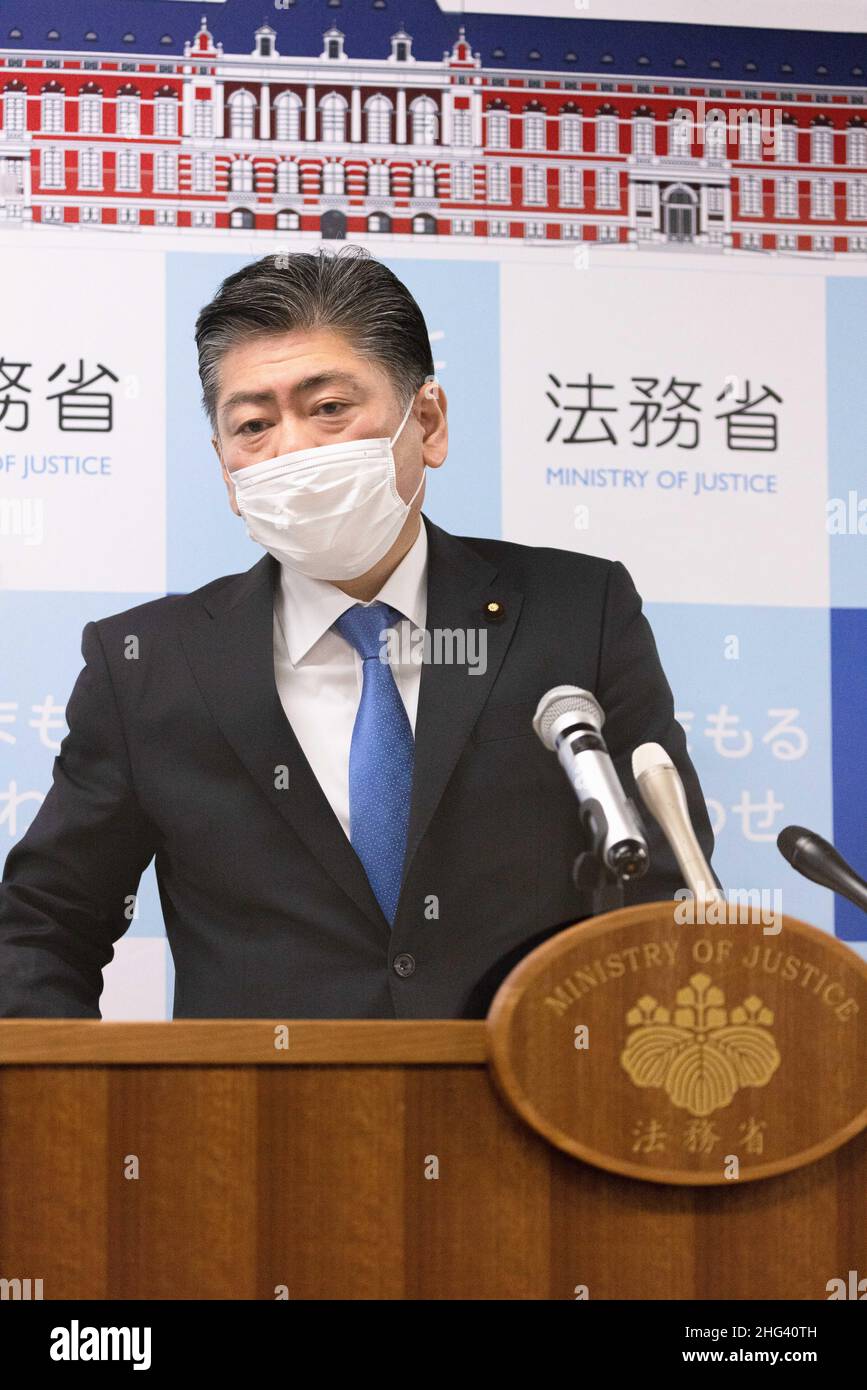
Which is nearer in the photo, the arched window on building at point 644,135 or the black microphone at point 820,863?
the black microphone at point 820,863

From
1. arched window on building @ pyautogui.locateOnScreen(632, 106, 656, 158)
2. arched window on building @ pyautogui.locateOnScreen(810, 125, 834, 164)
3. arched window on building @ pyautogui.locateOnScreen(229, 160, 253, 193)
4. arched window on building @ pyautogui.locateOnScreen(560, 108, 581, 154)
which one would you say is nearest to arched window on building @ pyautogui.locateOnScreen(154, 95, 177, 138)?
arched window on building @ pyautogui.locateOnScreen(229, 160, 253, 193)

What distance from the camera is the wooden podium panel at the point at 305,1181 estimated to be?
4.71 feet

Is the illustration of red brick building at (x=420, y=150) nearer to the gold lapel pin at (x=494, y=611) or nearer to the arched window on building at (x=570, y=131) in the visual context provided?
the arched window on building at (x=570, y=131)

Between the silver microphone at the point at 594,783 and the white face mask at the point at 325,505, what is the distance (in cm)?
64

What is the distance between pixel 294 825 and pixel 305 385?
69cm

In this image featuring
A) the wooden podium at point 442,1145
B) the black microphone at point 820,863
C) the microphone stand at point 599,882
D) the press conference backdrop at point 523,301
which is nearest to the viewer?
the wooden podium at point 442,1145

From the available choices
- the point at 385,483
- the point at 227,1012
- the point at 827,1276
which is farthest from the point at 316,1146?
the point at 385,483

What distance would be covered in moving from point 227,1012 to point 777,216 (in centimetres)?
177

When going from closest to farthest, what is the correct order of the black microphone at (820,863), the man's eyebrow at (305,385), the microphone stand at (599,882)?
the microphone stand at (599,882) → the black microphone at (820,863) → the man's eyebrow at (305,385)

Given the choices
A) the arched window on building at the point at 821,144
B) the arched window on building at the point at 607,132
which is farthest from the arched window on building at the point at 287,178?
the arched window on building at the point at 821,144

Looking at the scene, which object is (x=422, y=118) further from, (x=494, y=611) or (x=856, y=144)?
(x=494, y=611)

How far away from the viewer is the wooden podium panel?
4.71 ft
